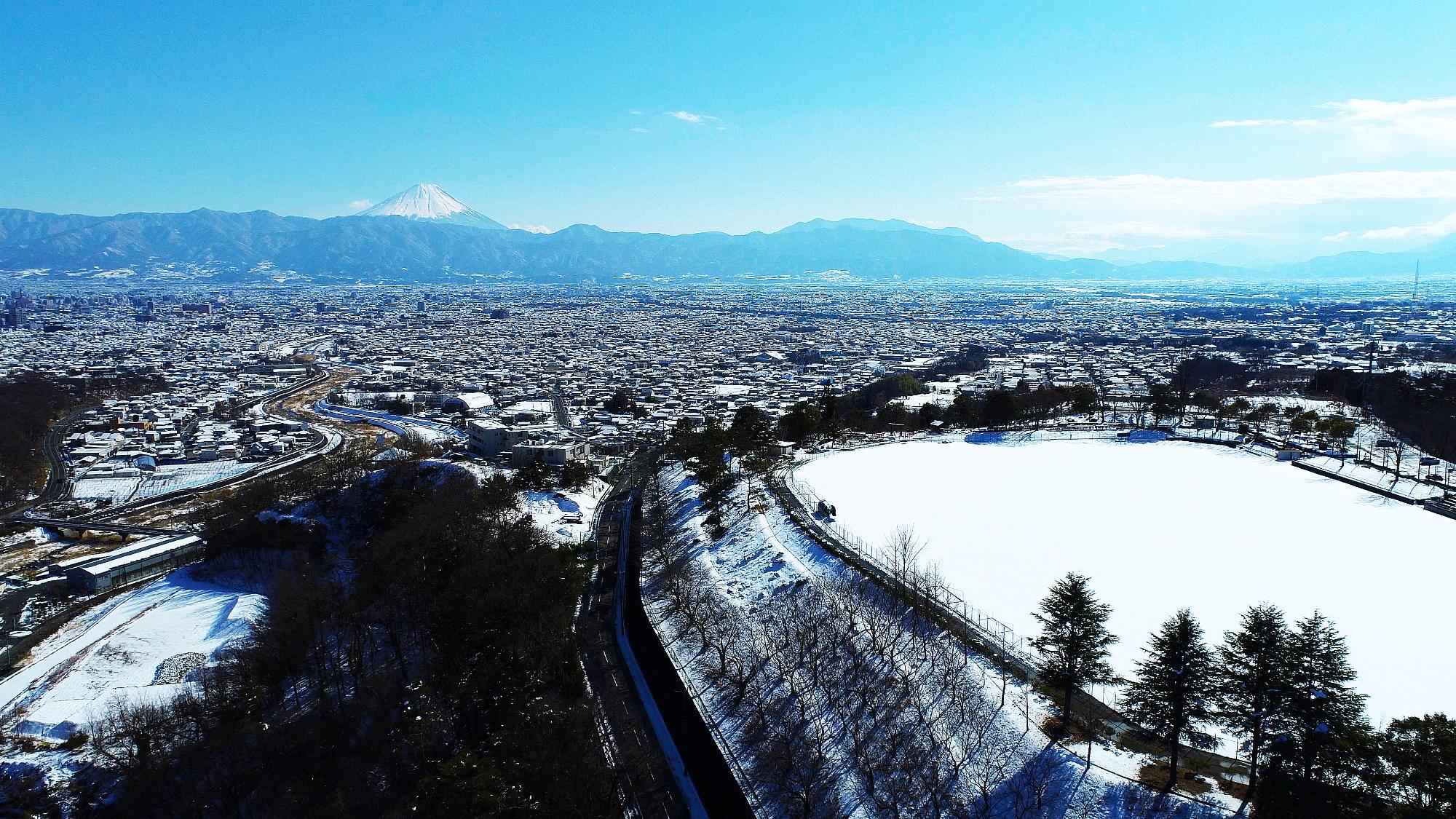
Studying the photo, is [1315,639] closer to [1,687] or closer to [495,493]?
[495,493]

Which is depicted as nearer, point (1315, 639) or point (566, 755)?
point (1315, 639)

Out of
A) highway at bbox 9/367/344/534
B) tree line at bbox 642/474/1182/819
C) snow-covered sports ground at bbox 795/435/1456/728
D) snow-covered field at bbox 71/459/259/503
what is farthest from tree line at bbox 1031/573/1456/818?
snow-covered field at bbox 71/459/259/503

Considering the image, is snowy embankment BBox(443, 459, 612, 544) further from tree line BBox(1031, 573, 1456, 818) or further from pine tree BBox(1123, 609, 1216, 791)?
pine tree BBox(1123, 609, 1216, 791)

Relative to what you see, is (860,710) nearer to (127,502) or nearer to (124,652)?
(124,652)

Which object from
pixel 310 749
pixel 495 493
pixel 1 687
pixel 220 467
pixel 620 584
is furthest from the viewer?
pixel 220 467

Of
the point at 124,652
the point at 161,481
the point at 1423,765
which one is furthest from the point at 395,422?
the point at 1423,765

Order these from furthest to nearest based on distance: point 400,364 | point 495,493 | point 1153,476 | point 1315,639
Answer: point 400,364, point 1153,476, point 495,493, point 1315,639

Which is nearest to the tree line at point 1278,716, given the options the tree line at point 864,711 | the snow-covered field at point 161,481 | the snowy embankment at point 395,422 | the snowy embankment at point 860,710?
the snowy embankment at point 860,710

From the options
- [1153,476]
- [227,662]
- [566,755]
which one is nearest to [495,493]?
[227,662]
